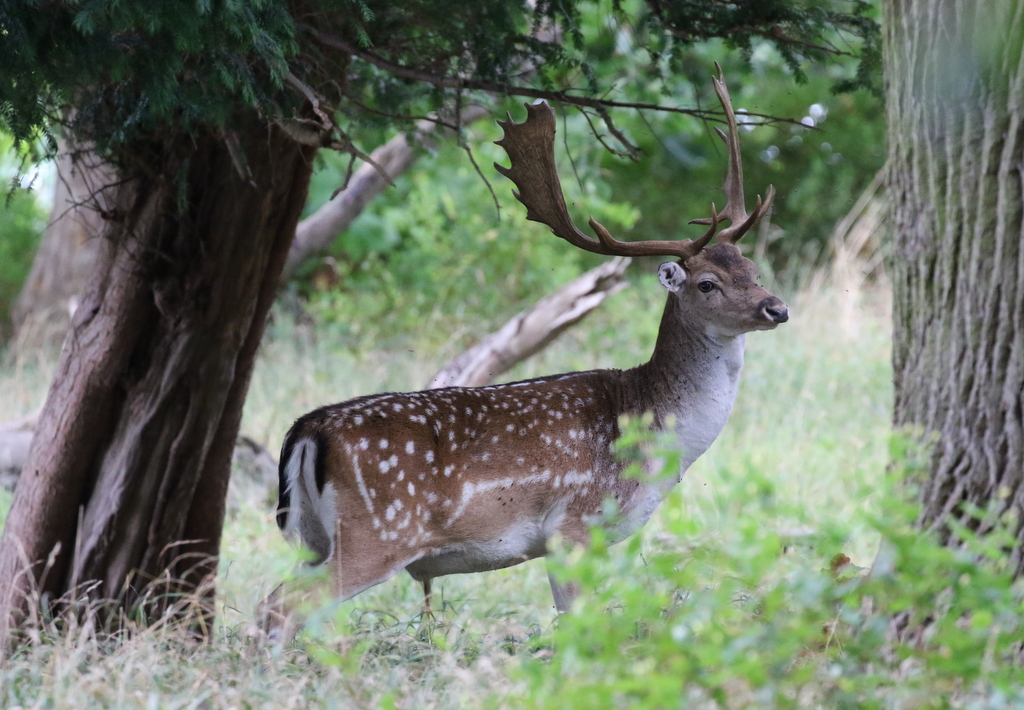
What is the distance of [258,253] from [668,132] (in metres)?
11.0

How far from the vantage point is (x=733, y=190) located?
4.85 meters

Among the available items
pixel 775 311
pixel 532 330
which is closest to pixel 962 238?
pixel 775 311

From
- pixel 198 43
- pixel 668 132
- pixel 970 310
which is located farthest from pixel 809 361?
pixel 198 43

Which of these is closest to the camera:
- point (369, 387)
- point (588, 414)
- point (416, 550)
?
point (416, 550)

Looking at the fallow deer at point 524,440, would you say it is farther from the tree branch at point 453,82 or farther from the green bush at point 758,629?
the green bush at point 758,629

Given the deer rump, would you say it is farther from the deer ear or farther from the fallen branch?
the fallen branch

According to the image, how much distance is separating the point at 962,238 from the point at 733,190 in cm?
112

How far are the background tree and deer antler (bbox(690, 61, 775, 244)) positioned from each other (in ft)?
0.98

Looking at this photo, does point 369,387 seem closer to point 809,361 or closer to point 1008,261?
point 809,361

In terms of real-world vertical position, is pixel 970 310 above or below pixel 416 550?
above

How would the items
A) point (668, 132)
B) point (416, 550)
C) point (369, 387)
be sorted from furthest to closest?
point (668, 132)
point (369, 387)
point (416, 550)

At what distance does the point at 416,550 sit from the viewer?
416 cm

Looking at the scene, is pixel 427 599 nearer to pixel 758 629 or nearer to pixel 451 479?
pixel 451 479

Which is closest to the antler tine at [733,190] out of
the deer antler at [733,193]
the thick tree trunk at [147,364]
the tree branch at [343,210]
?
the deer antler at [733,193]
